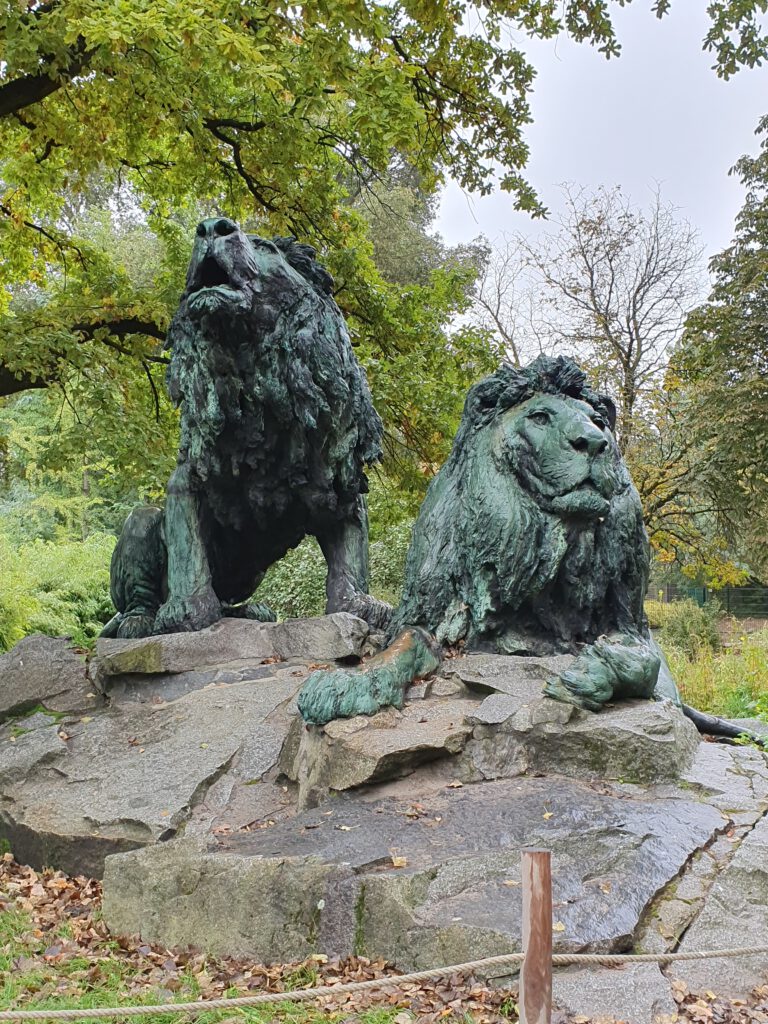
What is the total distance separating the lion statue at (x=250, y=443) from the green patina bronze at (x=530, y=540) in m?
0.82

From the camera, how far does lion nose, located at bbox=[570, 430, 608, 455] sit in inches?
156

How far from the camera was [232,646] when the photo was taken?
4.87 metres

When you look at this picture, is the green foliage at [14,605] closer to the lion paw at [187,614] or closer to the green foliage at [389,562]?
the green foliage at [389,562]

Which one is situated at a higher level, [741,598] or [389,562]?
[389,562]

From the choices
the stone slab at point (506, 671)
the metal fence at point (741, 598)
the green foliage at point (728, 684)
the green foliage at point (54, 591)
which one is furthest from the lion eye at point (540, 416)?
the metal fence at point (741, 598)

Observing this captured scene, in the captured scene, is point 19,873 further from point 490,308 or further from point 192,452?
point 490,308

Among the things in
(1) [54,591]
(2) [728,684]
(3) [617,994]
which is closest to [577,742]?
(3) [617,994]

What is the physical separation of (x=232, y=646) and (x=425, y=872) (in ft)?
7.62

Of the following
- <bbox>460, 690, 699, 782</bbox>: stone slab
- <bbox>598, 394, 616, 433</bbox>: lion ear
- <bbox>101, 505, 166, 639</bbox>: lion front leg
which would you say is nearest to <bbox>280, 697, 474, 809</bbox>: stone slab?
<bbox>460, 690, 699, 782</bbox>: stone slab

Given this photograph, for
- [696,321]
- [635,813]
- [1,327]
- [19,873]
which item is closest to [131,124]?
[1,327]

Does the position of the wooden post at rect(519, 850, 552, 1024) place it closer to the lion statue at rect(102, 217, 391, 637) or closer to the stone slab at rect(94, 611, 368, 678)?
the stone slab at rect(94, 611, 368, 678)

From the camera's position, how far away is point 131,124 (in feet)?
25.4

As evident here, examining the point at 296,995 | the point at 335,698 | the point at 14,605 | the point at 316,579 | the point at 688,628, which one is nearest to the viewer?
the point at 296,995

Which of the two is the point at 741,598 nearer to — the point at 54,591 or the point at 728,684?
the point at 728,684
